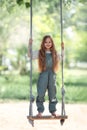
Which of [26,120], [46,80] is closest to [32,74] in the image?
[26,120]

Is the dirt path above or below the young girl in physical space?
below

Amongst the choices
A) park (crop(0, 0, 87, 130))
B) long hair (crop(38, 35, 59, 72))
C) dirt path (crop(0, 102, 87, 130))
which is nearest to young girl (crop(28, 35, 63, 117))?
long hair (crop(38, 35, 59, 72))

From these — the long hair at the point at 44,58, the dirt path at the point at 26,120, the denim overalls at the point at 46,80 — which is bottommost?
the dirt path at the point at 26,120

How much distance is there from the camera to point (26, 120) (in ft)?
52.9

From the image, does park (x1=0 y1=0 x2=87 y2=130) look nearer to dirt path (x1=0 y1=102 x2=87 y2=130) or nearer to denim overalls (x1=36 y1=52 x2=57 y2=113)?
dirt path (x1=0 y1=102 x2=87 y2=130)

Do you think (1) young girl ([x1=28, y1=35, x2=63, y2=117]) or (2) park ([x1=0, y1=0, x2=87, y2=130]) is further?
(2) park ([x1=0, y1=0, x2=87, y2=130])

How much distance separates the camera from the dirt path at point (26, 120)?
14828 mm

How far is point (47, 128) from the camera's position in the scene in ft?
48.0

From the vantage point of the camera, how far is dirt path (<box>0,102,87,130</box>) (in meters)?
14.8

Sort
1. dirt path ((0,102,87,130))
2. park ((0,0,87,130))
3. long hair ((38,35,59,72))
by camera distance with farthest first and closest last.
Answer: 1. dirt path ((0,102,87,130))
2. park ((0,0,87,130))
3. long hair ((38,35,59,72))

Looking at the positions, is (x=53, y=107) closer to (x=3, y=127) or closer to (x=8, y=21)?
(x=3, y=127)

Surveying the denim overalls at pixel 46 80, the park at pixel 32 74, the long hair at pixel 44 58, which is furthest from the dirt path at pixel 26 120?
the long hair at pixel 44 58

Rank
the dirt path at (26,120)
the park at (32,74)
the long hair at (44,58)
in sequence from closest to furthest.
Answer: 1. the long hair at (44,58)
2. the park at (32,74)
3. the dirt path at (26,120)

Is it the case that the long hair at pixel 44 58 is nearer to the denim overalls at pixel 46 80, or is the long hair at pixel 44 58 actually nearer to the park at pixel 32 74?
the denim overalls at pixel 46 80
